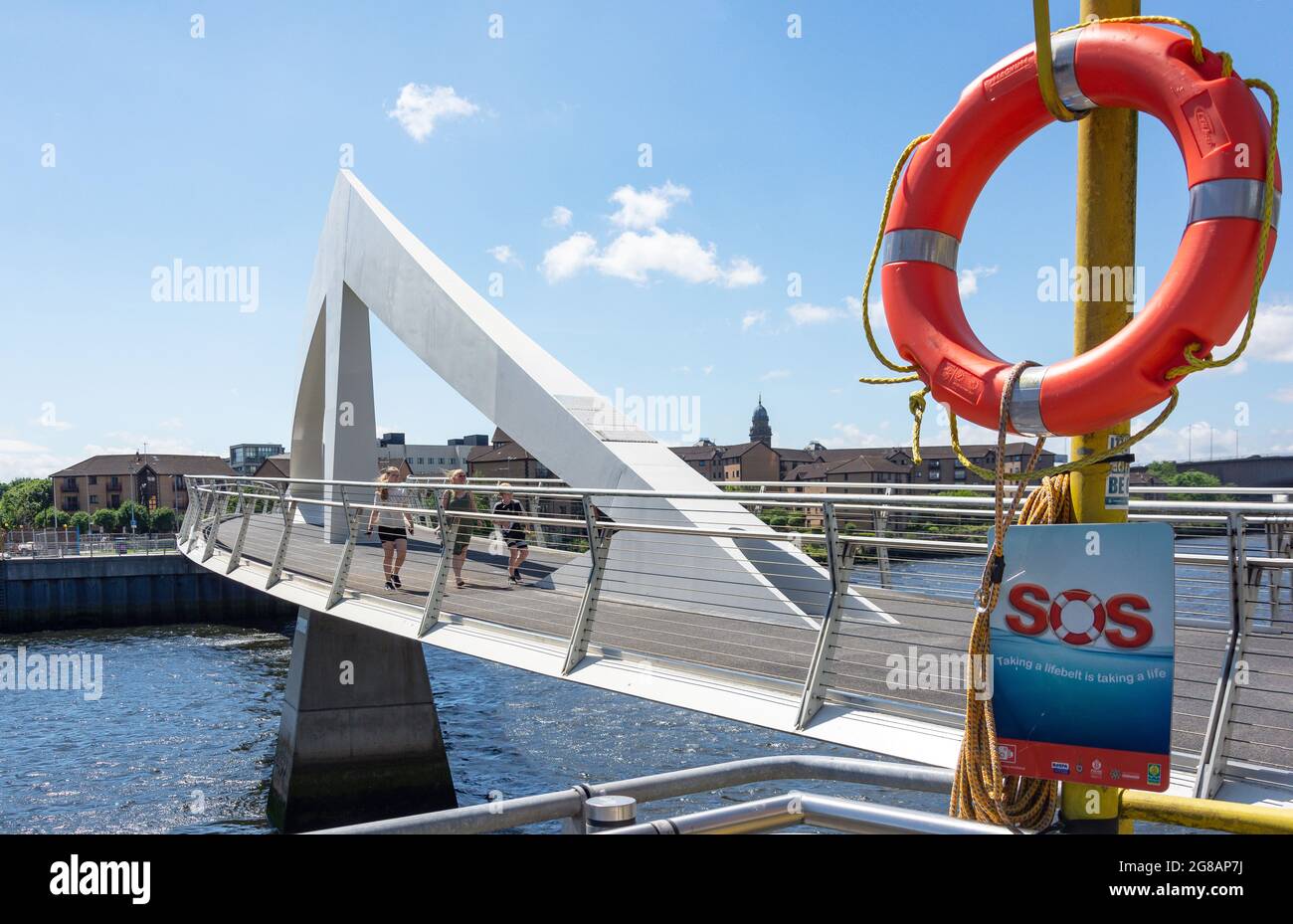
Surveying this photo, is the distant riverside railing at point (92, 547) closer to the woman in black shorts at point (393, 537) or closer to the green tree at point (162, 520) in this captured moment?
the woman in black shorts at point (393, 537)

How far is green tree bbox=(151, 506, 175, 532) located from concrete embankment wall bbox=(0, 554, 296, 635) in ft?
161

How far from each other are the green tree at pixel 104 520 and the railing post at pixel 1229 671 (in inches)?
4230

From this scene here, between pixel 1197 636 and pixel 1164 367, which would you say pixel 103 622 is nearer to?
pixel 1197 636

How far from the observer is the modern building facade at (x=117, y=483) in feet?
358

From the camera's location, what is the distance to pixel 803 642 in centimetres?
767

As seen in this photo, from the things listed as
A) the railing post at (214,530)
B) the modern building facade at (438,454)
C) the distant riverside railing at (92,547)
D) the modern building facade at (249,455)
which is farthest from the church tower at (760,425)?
the railing post at (214,530)

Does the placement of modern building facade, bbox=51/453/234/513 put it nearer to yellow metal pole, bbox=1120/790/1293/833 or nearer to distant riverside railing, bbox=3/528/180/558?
distant riverside railing, bbox=3/528/180/558

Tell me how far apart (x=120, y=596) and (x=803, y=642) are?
148ft

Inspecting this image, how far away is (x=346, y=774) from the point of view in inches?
633

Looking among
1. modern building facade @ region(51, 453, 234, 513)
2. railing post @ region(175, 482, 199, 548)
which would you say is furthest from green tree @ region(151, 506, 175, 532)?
railing post @ region(175, 482, 199, 548)

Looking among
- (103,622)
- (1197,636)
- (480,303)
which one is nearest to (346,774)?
(480,303)

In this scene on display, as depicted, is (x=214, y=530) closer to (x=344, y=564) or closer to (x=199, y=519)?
(x=199, y=519)

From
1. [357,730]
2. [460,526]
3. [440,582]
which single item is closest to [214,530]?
[357,730]

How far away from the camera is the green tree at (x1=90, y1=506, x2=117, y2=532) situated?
323ft
